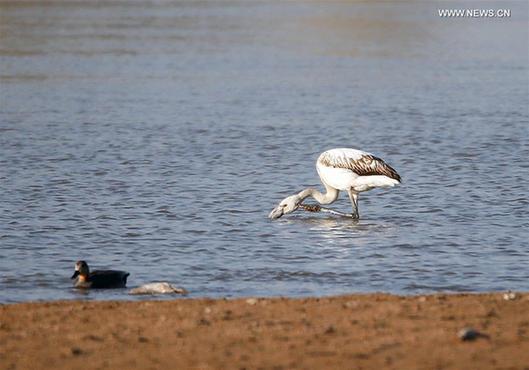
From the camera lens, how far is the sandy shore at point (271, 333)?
28.5 ft

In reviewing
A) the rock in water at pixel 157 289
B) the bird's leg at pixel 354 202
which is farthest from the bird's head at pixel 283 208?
the rock in water at pixel 157 289

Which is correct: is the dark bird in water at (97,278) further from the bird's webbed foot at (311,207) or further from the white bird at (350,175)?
the bird's webbed foot at (311,207)

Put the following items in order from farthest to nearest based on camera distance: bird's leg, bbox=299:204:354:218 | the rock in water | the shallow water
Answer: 1. bird's leg, bbox=299:204:354:218
2. the shallow water
3. the rock in water

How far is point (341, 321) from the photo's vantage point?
32.1 ft

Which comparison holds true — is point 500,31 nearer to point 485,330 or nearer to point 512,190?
point 512,190

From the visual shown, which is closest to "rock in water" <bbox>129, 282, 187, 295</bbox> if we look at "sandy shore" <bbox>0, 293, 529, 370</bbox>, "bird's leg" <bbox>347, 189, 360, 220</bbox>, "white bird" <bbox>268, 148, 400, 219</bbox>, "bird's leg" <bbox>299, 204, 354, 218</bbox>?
"sandy shore" <bbox>0, 293, 529, 370</bbox>

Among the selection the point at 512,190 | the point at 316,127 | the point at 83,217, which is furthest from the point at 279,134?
the point at 83,217

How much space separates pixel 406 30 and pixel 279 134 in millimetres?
31769

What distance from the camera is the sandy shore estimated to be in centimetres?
869

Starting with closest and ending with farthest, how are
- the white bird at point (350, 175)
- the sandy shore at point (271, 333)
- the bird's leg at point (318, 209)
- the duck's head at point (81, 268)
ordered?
the sandy shore at point (271, 333) < the duck's head at point (81, 268) < the white bird at point (350, 175) < the bird's leg at point (318, 209)

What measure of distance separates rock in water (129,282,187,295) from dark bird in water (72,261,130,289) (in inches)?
11.4

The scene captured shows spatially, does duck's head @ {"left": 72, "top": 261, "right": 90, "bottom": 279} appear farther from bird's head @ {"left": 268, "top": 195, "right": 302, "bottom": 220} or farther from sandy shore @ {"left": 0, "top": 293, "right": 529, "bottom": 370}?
bird's head @ {"left": 268, "top": 195, "right": 302, "bottom": 220}

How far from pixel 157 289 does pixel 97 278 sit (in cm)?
62

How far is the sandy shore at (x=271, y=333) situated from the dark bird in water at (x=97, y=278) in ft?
4.20
